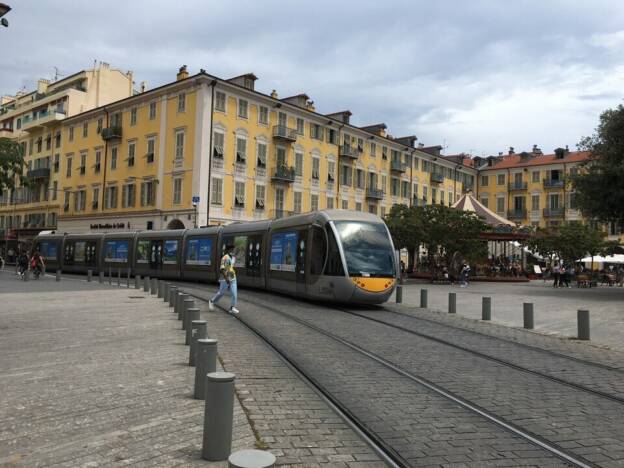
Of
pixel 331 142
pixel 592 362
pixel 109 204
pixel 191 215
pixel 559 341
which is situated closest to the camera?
pixel 592 362

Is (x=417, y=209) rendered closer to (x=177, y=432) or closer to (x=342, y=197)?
(x=342, y=197)

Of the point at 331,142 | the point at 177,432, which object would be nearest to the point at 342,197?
the point at 331,142

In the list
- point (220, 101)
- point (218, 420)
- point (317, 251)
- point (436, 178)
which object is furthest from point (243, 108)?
point (218, 420)

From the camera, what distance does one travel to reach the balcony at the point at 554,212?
65812mm

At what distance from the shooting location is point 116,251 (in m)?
32.4

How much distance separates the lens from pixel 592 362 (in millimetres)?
8875

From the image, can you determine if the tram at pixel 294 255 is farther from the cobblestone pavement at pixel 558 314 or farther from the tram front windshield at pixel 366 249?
the cobblestone pavement at pixel 558 314

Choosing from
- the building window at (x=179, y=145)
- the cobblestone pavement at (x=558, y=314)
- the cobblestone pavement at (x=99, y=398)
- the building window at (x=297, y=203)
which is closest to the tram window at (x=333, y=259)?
the cobblestone pavement at (x=558, y=314)

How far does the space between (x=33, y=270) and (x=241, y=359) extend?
85.2 feet

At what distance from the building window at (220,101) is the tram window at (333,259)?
2632 cm

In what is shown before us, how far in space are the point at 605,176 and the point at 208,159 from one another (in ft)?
80.4

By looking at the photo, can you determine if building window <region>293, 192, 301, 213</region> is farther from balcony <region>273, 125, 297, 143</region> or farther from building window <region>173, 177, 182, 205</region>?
building window <region>173, 177, 182, 205</region>

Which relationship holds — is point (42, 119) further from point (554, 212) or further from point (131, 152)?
point (554, 212)

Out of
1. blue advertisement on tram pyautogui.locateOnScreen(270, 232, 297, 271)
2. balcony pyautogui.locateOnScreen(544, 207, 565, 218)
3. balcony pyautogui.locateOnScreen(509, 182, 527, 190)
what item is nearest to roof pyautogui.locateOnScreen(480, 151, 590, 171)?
balcony pyautogui.locateOnScreen(509, 182, 527, 190)
